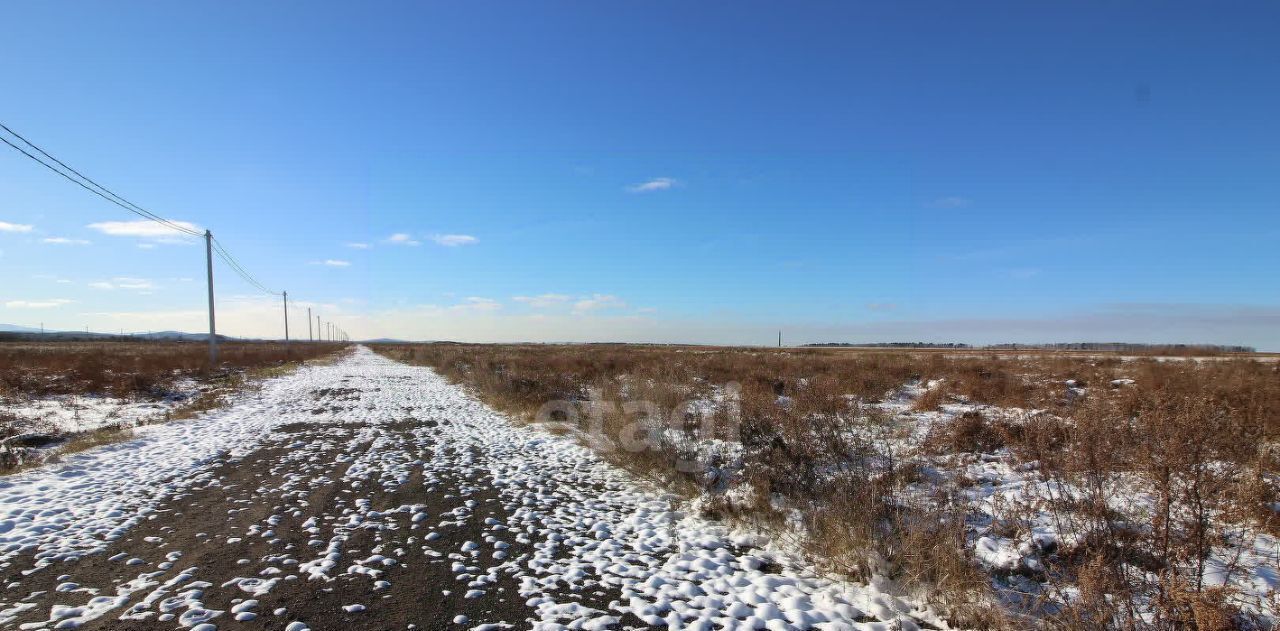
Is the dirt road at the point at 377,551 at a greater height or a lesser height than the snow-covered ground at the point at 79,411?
lesser

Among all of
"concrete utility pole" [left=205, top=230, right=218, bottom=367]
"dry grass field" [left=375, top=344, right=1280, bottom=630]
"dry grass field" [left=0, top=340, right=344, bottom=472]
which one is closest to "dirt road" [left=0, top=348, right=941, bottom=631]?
"dry grass field" [left=375, top=344, right=1280, bottom=630]

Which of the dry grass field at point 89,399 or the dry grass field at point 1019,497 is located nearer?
the dry grass field at point 1019,497

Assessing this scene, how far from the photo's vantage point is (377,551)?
18.7 ft

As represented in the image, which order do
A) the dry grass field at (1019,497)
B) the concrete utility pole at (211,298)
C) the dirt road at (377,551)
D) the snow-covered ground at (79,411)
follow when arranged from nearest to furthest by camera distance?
the dry grass field at (1019,497) < the dirt road at (377,551) < the snow-covered ground at (79,411) < the concrete utility pole at (211,298)

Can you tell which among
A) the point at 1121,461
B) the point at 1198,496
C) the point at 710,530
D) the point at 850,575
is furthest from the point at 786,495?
the point at 1198,496

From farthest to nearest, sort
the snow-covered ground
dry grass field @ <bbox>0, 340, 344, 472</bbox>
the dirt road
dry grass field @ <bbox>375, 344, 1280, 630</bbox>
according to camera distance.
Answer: the snow-covered ground < dry grass field @ <bbox>0, 340, 344, 472</bbox> < the dirt road < dry grass field @ <bbox>375, 344, 1280, 630</bbox>

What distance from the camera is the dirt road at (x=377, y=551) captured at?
445 centimetres

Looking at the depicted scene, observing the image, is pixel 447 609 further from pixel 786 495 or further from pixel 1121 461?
pixel 1121 461

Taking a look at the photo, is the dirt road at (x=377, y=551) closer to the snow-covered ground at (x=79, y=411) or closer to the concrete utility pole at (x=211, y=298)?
the snow-covered ground at (x=79, y=411)

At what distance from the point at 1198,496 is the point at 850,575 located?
263 cm

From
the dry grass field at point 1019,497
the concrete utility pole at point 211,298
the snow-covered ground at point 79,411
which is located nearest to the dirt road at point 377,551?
the dry grass field at point 1019,497

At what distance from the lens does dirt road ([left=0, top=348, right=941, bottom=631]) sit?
4.45 metres

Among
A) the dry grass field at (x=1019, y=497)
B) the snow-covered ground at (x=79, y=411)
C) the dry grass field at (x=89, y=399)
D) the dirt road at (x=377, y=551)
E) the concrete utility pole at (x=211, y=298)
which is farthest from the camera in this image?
the concrete utility pole at (x=211, y=298)

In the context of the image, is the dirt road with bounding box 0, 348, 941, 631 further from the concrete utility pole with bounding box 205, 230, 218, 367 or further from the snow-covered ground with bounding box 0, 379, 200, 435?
the concrete utility pole with bounding box 205, 230, 218, 367
